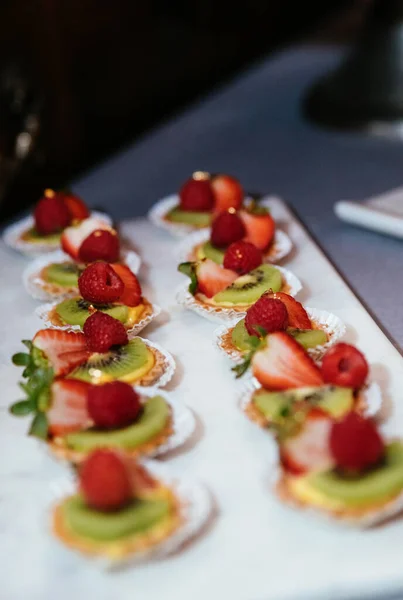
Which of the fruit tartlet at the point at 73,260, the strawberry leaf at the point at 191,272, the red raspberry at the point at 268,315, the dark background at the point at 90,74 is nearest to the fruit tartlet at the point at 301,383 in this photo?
the red raspberry at the point at 268,315

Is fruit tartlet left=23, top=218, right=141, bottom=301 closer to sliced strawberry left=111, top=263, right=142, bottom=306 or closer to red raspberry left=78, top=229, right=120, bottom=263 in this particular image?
red raspberry left=78, top=229, right=120, bottom=263

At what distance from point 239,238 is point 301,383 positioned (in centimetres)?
75

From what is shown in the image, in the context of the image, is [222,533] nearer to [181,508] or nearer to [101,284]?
[181,508]

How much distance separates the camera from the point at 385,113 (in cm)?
295

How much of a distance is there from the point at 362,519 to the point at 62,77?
2.33 m

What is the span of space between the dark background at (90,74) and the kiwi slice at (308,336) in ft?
4.99

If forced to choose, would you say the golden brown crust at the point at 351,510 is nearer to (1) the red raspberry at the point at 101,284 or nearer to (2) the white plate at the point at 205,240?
(1) the red raspberry at the point at 101,284

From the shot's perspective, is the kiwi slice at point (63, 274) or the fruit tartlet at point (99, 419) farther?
the kiwi slice at point (63, 274)

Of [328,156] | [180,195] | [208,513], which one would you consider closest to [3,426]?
[208,513]

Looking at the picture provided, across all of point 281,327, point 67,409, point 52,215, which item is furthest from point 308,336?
point 52,215

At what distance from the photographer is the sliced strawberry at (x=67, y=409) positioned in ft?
4.63

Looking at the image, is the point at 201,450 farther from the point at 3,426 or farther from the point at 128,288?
the point at 128,288

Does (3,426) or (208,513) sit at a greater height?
(208,513)

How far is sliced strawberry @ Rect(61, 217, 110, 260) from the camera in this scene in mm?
2199
